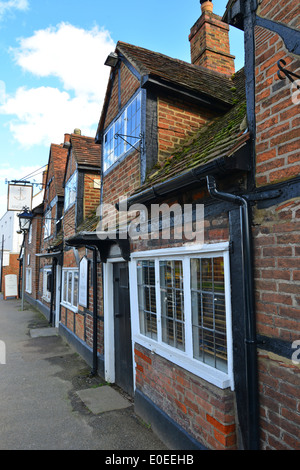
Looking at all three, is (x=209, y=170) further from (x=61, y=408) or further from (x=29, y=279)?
(x=29, y=279)

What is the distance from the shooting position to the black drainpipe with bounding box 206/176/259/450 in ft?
8.41

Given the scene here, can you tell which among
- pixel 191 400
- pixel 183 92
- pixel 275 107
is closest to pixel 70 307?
pixel 191 400

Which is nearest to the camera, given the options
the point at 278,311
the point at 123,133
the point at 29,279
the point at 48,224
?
the point at 278,311

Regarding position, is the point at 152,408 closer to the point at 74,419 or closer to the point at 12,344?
the point at 74,419

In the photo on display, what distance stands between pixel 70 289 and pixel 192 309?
7.27 metres

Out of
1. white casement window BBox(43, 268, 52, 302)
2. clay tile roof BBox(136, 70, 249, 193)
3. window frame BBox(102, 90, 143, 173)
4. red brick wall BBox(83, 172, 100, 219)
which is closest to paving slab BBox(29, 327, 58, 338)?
white casement window BBox(43, 268, 52, 302)

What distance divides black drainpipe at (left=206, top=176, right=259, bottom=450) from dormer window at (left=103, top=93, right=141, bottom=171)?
3305mm

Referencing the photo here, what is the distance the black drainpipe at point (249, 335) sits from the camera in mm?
2562

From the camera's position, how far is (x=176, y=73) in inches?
220

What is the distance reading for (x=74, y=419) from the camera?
4621 mm

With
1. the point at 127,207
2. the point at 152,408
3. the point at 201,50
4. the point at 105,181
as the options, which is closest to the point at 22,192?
the point at 105,181

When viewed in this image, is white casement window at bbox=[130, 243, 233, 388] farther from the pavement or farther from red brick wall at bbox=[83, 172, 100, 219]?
red brick wall at bbox=[83, 172, 100, 219]

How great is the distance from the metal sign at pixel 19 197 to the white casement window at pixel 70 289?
16.9 ft

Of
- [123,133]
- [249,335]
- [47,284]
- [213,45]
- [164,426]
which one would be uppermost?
[213,45]
